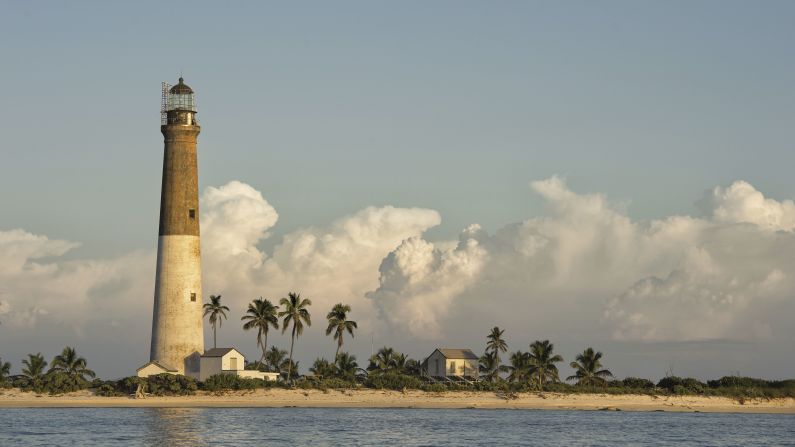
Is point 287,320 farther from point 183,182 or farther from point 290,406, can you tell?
point 183,182

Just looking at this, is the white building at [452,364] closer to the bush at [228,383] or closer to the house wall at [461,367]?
the house wall at [461,367]

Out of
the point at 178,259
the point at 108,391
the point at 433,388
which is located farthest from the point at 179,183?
the point at 433,388

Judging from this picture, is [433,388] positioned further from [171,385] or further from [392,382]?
[171,385]

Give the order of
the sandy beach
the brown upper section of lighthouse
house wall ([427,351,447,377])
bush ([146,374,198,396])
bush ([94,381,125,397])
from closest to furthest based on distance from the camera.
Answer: the brown upper section of lighthouse → bush ([146,374,198,396]) → the sandy beach → bush ([94,381,125,397]) → house wall ([427,351,447,377])

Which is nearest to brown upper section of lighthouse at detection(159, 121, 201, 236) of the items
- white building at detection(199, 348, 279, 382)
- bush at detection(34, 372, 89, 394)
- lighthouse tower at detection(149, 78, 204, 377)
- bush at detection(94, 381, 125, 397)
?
lighthouse tower at detection(149, 78, 204, 377)

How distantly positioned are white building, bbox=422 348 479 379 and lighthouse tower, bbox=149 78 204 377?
36643mm

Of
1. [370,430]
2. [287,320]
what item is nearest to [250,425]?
[370,430]

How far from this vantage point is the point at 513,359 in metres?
118

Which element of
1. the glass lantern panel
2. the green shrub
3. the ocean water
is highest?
the glass lantern panel

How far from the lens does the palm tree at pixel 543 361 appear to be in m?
116

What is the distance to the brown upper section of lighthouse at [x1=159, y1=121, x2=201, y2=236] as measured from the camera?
93000 mm

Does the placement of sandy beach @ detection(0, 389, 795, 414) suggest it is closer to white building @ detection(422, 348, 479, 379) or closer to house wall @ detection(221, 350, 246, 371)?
house wall @ detection(221, 350, 246, 371)

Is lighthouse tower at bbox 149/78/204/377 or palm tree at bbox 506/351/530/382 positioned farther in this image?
palm tree at bbox 506/351/530/382

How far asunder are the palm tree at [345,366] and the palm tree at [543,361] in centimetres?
1847
